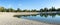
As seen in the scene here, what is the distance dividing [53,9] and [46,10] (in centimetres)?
310

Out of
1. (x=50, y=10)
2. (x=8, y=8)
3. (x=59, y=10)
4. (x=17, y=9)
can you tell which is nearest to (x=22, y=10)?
(x=17, y=9)

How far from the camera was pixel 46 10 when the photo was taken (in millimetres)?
49688

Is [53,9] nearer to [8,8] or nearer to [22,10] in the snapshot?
[22,10]

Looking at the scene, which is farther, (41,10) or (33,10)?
(33,10)

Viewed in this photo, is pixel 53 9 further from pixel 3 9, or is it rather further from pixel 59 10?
pixel 3 9

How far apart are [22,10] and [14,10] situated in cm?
393

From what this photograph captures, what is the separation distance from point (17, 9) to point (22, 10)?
2.53 metres

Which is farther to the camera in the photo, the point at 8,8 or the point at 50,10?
the point at 8,8

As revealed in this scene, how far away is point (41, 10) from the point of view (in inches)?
1950

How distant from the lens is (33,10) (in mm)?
53594

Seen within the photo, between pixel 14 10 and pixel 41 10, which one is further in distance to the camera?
pixel 14 10

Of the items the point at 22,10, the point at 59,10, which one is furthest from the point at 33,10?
the point at 59,10

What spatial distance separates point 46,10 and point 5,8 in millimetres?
18885

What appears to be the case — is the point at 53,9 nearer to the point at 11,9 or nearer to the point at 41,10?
the point at 41,10
